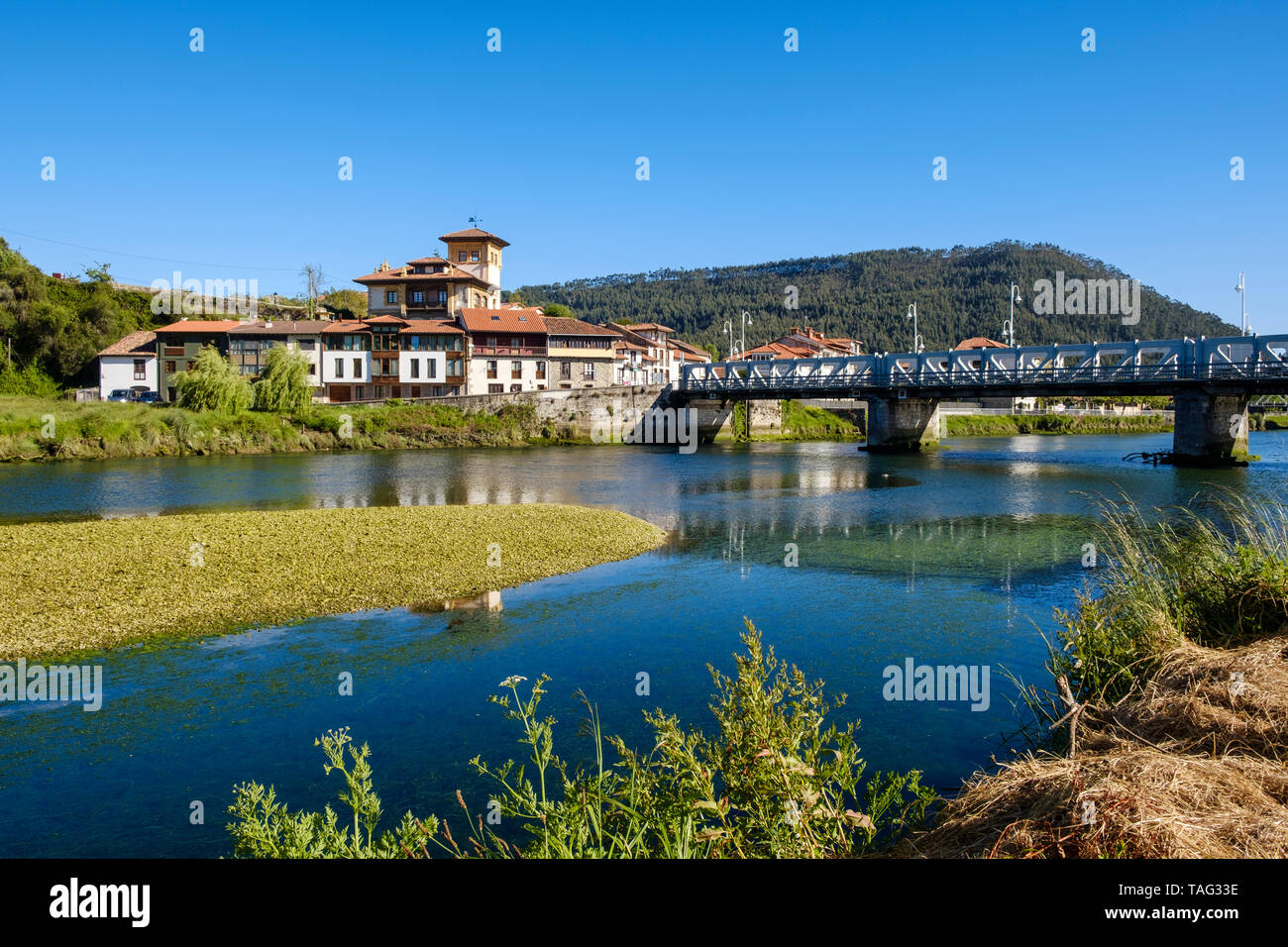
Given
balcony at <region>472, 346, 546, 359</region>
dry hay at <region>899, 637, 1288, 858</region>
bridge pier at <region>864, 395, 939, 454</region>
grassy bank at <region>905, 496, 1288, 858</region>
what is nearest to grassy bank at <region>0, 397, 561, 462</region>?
balcony at <region>472, 346, 546, 359</region>

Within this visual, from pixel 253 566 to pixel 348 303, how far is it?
128333mm

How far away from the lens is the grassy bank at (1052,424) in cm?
10994

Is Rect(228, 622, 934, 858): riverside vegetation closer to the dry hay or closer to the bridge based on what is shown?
the dry hay

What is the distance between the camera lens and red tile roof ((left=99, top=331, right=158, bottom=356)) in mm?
91812

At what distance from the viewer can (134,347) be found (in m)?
92.7

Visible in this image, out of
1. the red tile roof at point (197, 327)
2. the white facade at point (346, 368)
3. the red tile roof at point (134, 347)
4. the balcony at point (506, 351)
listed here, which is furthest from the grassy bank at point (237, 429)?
the red tile roof at point (134, 347)

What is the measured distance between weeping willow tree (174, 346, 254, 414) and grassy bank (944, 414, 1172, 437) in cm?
8476

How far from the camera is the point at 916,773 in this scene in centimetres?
688

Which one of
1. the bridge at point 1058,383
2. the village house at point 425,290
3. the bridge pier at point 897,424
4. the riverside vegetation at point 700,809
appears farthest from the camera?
the village house at point 425,290

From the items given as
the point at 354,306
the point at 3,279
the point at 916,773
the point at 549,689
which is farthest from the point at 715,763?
the point at 354,306

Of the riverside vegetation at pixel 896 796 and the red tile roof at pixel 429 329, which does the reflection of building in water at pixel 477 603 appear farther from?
the red tile roof at pixel 429 329

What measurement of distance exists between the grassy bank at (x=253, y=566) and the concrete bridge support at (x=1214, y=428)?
44886 millimetres

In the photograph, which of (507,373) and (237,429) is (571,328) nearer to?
(507,373)
